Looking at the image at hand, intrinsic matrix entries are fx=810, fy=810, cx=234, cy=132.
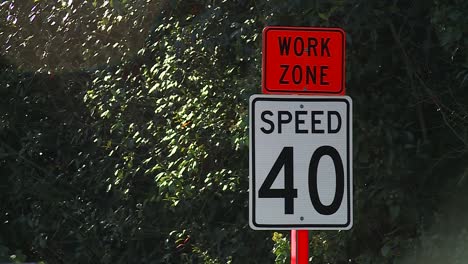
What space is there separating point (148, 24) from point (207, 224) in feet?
6.19

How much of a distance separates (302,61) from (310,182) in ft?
2.00

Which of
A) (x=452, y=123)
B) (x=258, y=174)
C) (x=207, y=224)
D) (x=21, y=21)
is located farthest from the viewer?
(x=21, y=21)

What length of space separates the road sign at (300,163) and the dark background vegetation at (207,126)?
1.93m

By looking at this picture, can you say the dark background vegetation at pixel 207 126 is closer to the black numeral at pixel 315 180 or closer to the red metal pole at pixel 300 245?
the black numeral at pixel 315 180

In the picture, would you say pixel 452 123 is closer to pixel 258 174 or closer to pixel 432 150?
pixel 432 150

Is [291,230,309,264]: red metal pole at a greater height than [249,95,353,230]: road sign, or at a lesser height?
lesser

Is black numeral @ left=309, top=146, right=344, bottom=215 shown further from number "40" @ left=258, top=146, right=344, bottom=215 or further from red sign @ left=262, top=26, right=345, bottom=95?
red sign @ left=262, top=26, right=345, bottom=95

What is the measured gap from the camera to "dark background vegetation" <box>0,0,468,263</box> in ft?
19.8

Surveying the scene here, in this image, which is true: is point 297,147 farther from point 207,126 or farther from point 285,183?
point 207,126

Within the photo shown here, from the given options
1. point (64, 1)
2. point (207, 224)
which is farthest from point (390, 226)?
point (64, 1)

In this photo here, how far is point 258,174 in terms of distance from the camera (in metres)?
3.72

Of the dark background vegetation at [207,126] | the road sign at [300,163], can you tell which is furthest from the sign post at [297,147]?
the dark background vegetation at [207,126]

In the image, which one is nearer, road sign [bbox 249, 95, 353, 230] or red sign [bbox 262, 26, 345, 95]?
road sign [bbox 249, 95, 353, 230]

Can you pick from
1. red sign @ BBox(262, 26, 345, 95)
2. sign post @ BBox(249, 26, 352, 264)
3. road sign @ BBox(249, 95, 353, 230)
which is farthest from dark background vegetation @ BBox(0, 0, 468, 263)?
road sign @ BBox(249, 95, 353, 230)
